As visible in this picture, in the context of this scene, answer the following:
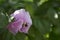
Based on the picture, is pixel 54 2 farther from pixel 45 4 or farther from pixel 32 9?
pixel 32 9

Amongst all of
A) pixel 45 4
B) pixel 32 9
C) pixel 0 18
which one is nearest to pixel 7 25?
pixel 0 18

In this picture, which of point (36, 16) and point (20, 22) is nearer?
point (20, 22)

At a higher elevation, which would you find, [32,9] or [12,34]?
[32,9]

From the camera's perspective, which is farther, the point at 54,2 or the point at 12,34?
the point at 54,2

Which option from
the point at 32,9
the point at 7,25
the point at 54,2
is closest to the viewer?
the point at 7,25
